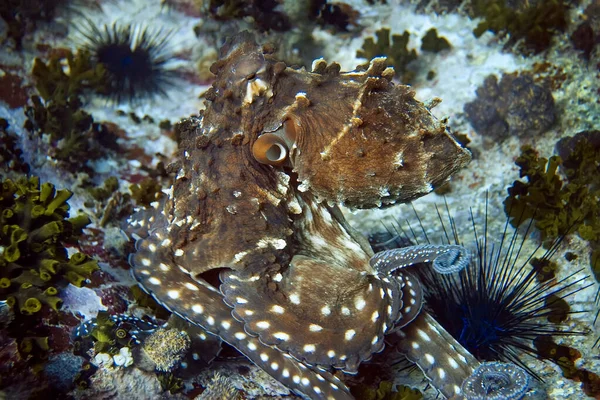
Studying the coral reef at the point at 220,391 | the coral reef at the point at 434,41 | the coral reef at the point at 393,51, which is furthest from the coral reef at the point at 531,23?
the coral reef at the point at 220,391

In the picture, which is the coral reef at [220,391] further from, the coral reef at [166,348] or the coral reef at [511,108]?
the coral reef at [511,108]

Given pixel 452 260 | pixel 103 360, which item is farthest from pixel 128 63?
pixel 452 260

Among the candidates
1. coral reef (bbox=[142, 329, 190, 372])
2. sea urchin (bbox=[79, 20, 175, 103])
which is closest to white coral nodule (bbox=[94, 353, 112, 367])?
coral reef (bbox=[142, 329, 190, 372])

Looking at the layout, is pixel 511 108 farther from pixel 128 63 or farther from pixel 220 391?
pixel 128 63

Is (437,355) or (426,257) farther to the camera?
(437,355)

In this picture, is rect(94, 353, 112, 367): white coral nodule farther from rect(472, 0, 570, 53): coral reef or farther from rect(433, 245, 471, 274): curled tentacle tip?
rect(472, 0, 570, 53): coral reef

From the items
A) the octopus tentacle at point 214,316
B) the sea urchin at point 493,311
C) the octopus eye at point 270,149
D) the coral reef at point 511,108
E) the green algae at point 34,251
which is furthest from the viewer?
the coral reef at point 511,108
